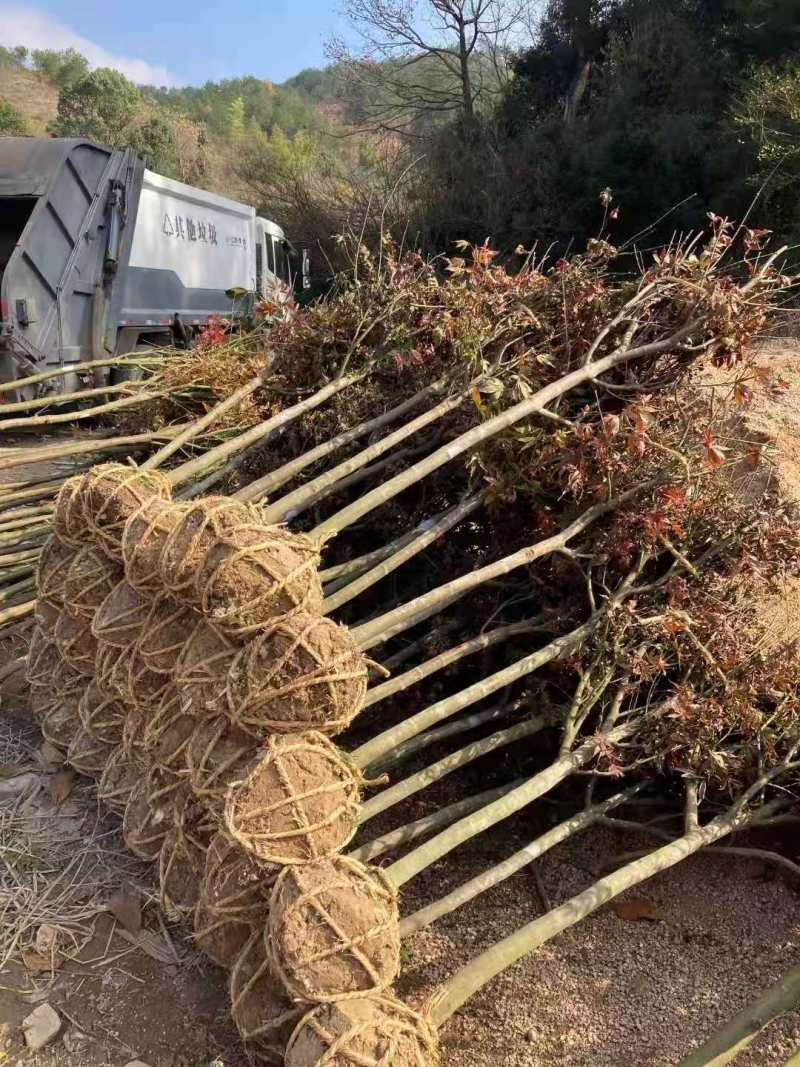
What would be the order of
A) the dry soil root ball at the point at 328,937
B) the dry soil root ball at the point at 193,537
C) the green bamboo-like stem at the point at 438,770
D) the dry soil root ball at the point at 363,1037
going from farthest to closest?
1. the green bamboo-like stem at the point at 438,770
2. the dry soil root ball at the point at 193,537
3. the dry soil root ball at the point at 328,937
4. the dry soil root ball at the point at 363,1037

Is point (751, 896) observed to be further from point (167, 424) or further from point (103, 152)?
point (103, 152)

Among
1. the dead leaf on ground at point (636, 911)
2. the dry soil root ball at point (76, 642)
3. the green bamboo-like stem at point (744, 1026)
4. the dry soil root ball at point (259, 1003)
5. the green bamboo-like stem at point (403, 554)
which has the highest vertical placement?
the green bamboo-like stem at point (403, 554)

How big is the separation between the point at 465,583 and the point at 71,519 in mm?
1542

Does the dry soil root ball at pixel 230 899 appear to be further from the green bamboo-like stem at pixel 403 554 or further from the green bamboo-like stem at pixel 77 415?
the green bamboo-like stem at pixel 77 415

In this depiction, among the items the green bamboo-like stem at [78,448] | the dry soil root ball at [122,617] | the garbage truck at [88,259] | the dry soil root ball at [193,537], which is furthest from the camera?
the garbage truck at [88,259]

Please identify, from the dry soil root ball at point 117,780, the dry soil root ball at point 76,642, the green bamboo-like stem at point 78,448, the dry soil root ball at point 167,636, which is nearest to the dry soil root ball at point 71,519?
the dry soil root ball at point 76,642

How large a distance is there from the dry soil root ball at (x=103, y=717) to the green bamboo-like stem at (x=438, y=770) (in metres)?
1.04

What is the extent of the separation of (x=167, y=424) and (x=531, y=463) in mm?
2702

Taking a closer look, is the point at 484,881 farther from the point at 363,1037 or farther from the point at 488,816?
the point at 363,1037

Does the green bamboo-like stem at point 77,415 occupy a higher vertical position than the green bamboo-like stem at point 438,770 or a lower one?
higher

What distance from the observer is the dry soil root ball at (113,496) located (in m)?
2.95

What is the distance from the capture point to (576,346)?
3.68 m

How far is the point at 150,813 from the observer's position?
2.85 meters

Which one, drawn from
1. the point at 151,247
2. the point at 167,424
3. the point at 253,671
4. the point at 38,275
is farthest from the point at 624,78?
the point at 253,671
